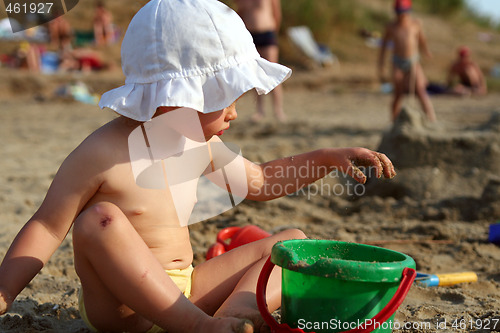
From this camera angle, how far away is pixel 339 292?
140 cm

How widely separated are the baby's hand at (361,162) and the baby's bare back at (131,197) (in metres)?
0.54

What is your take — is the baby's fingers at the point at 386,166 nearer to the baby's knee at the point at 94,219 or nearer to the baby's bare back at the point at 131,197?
the baby's bare back at the point at 131,197

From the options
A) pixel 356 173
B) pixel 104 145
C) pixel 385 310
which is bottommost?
pixel 385 310

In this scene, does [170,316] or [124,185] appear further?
[124,185]

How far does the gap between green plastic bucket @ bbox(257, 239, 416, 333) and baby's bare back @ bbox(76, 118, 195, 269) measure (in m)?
0.36

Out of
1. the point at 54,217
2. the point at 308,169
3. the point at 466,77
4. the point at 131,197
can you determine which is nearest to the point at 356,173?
the point at 308,169

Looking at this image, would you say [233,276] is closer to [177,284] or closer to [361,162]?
[177,284]

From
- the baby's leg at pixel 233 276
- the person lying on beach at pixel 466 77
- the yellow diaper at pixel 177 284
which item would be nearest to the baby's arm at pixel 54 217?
the yellow diaper at pixel 177 284

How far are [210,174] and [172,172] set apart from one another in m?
0.23

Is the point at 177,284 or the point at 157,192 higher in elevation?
the point at 157,192

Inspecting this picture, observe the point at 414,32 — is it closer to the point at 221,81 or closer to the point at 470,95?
the point at 470,95

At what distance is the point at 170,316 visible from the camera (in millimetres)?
1515

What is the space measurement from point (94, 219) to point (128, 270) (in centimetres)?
16

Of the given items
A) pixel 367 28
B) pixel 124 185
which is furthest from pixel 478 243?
pixel 367 28
